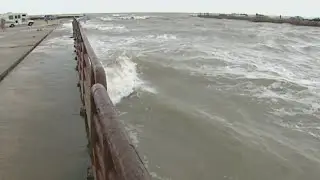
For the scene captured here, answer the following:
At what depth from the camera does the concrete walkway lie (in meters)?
4.05

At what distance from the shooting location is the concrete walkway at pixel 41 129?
4.05 m

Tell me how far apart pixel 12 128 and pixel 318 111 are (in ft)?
22.5

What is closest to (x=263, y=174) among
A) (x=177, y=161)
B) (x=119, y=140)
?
(x=177, y=161)

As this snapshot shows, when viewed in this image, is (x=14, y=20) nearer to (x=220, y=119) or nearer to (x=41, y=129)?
(x=220, y=119)

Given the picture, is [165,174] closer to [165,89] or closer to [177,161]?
[177,161]

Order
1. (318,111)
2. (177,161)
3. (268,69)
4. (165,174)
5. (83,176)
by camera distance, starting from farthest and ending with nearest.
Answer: (268,69), (318,111), (177,161), (165,174), (83,176)

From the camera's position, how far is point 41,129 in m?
5.39

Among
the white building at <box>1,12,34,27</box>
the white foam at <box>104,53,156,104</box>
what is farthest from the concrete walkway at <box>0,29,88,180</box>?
the white building at <box>1,12,34,27</box>

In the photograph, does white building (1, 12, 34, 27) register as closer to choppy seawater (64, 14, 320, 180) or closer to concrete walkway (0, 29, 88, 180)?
choppy seawater (64, 14, 320, 180)

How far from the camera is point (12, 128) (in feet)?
17.6

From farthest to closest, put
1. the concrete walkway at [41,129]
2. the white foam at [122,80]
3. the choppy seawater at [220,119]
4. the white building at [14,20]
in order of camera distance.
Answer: the white building at [14,20], the white foam at [122,80], the choppy seawater at [220,119], the concrete walkway at [41,129]

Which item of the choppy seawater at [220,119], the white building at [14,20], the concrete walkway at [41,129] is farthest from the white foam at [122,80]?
the white building at [14,20]

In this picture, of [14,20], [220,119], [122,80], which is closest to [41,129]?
[220,119]

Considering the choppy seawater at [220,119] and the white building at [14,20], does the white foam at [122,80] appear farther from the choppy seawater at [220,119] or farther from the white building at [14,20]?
the white building at [14,20]
